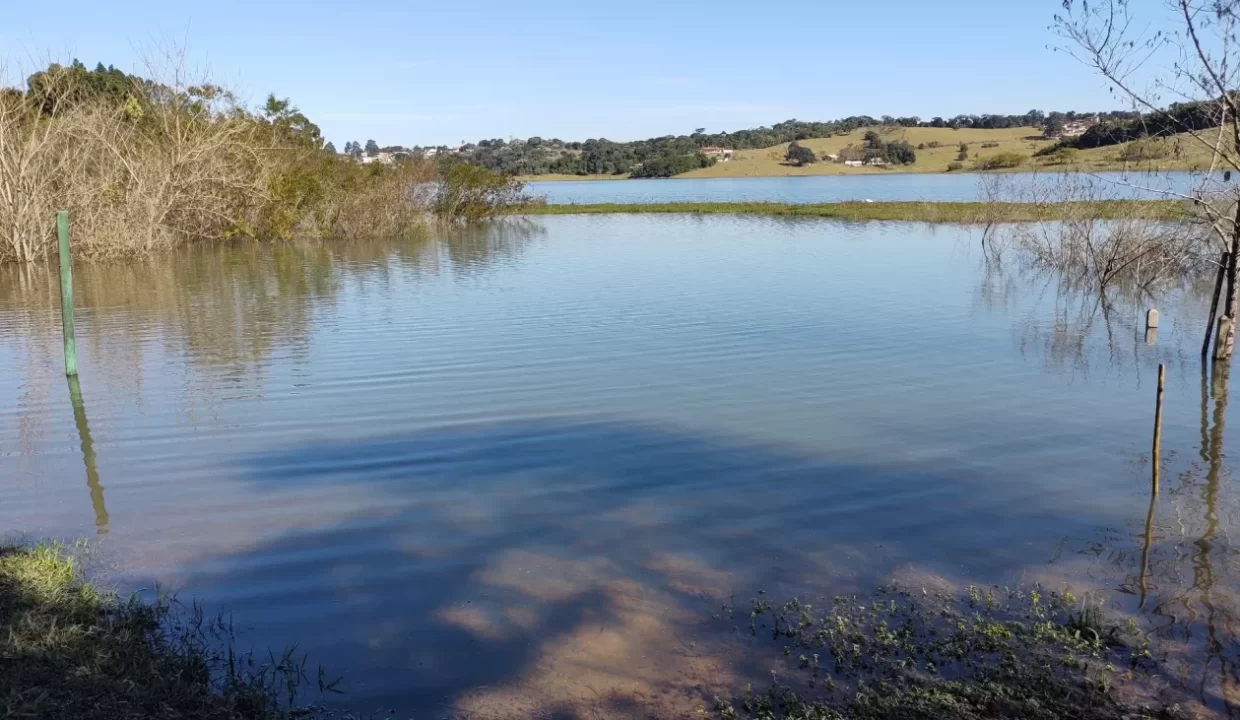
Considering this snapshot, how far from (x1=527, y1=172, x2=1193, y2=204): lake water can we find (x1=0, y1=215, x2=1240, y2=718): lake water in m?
19.0

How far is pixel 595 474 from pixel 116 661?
4.69m

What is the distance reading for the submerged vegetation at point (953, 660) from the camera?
15.8 feet

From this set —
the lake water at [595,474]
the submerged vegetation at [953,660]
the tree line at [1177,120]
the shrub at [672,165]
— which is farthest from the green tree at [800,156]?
the submerged vegetation at [953,660]

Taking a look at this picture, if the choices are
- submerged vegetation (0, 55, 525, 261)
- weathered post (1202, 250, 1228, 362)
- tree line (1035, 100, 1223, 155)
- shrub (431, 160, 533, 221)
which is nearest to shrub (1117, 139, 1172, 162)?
tree line (1035, 100, 1223, 155)

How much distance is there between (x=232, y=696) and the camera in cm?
484

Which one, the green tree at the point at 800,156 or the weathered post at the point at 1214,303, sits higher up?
the green tree at the point at 800,156


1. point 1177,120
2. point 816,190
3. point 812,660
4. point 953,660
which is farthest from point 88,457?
point 816,190

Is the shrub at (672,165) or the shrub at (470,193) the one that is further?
the shrub at (672,165)

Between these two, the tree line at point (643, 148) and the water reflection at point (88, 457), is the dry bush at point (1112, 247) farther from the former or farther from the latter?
the tree line at point (643, 148)

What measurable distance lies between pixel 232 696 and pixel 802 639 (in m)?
3.19

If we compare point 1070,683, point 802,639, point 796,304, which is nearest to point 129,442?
point 802,639

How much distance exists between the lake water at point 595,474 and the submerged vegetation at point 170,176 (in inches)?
375

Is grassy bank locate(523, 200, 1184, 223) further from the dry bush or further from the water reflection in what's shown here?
the water reflection

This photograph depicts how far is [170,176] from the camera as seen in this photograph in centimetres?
3016
